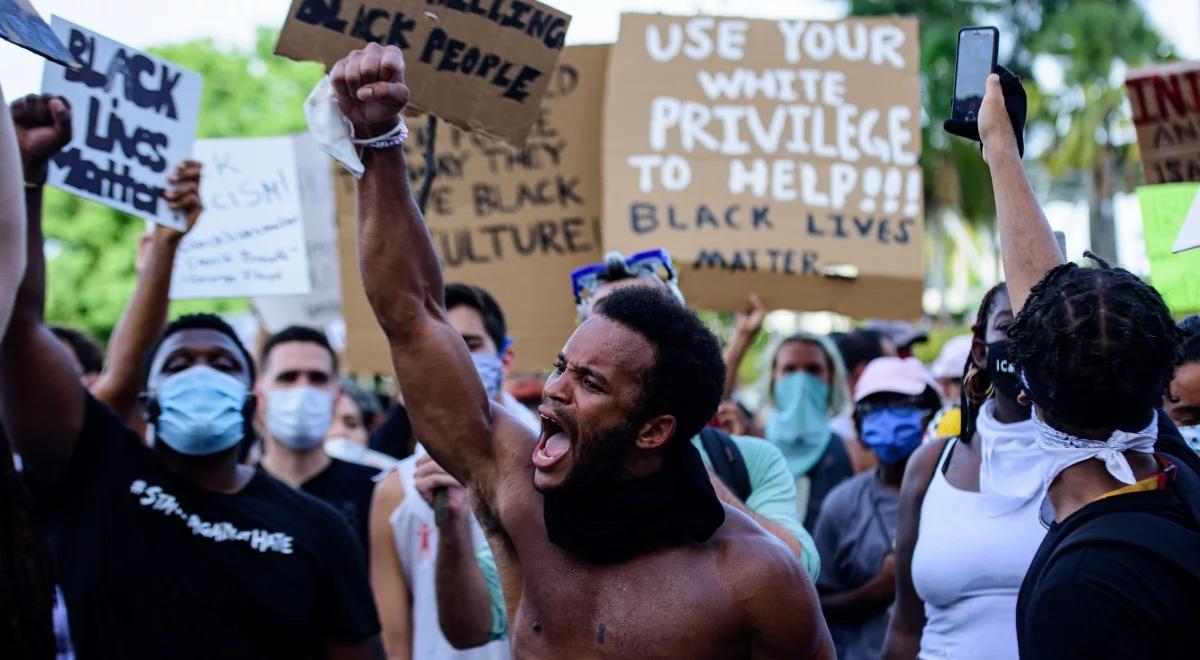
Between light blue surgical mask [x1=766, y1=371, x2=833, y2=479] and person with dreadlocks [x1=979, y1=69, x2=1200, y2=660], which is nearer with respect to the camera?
person with dreadlocks [x1=979, y1=69, x2=1200, y2=660]

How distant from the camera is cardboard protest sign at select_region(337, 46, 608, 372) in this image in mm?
6312

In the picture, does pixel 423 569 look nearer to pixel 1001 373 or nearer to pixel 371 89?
pixel 1001 373

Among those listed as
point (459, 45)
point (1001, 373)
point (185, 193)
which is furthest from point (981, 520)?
point (185, 193)

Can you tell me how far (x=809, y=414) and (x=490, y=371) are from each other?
250 cm

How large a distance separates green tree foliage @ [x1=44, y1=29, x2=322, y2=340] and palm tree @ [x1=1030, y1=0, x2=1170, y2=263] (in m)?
18.6

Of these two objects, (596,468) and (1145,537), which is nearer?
(1145,537)

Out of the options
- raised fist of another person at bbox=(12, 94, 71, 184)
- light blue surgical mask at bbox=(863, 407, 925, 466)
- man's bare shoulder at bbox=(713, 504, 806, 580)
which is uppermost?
raised fist of another person at bbox=(12, 94, 71, 184)

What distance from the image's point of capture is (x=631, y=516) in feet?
8.72

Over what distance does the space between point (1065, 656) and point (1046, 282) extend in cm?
74

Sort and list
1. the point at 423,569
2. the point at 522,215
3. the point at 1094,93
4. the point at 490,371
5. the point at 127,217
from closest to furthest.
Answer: the point at 490,371 → the point at 423,569 → the point at 522,215 → the point at 127,217 → the point at 1094,93

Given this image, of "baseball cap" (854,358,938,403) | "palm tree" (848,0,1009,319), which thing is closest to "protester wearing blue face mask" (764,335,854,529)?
"baseball cap" (854,358,938,403)

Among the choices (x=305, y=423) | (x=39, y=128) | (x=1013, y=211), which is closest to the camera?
(x=1013, y=211)

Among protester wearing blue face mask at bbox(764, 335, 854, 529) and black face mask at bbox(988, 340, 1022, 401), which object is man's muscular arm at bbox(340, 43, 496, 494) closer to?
black face mask at bbox(988, 340, 1022, 401)

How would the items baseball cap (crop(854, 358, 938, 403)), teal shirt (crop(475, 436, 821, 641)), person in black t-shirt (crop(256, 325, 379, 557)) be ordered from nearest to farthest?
teal shirt (crop(475, 436, 821, 641))
baseball cap (crop(854, 358, 938, 403))
person in black t-shirt (crop(256, 325, 379, 557))
